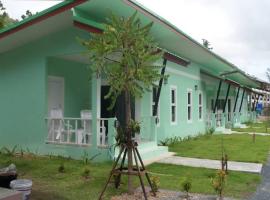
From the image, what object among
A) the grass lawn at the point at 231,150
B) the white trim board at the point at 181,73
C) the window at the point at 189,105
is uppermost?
the white trim board at the point at 181,73

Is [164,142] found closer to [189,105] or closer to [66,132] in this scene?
[189,105]

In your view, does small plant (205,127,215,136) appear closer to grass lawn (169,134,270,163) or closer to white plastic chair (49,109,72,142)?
grass lawn (169,134,270,163)

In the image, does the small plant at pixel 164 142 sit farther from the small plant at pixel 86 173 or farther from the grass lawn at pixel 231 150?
the small plant at pixel 86 173

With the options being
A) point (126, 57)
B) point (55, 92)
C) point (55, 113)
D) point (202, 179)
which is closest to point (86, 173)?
point (202, 179)

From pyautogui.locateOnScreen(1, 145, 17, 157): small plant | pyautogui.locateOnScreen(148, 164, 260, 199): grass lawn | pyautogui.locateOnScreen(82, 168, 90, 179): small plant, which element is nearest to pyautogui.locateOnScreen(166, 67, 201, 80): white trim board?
pyautogui.locateOnScreen(148, 164, 260, 199): grass lawn

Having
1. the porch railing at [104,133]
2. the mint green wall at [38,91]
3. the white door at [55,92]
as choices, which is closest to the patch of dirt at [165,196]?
the porch railing at [104,133]

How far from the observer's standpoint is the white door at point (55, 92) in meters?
11.9

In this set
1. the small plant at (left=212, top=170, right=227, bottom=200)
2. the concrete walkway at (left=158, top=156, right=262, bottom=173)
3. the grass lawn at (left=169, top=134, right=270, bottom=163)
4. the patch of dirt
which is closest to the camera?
the small plant at (left=212, top=170, right=227, bottom=200)

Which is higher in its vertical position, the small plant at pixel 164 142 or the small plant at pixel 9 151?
the small plant at pixel 164 142

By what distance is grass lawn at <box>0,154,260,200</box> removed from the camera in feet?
22.8

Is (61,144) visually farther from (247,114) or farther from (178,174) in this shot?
(247,114)

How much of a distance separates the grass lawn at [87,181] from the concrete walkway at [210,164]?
58 cm

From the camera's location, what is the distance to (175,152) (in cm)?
1249

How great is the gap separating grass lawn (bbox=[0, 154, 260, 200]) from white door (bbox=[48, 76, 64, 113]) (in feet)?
7.29
